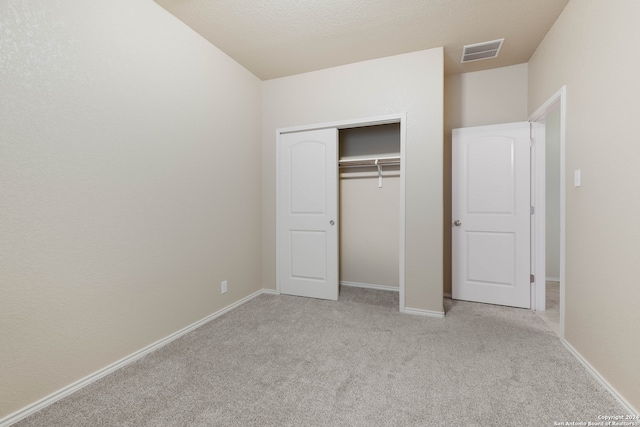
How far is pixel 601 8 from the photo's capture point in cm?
172

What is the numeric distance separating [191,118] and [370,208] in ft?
7.69

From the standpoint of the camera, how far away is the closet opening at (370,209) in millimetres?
3555

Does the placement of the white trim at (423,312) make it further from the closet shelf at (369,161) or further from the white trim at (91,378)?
the white trim at (91,378)

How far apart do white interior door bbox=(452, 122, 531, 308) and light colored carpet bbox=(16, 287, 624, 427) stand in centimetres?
51

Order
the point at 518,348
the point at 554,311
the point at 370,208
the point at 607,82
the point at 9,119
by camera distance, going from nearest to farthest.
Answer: the point at 9,119
the point at 607,82
the point at 518,348
the point at 554,311
the point at 370,208

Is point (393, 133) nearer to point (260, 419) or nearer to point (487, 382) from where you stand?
point (487, 382)

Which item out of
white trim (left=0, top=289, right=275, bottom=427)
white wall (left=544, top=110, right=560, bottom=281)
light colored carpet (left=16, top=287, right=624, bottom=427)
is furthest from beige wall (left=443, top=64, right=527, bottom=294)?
white trim (left=0, top=289, right=275, bottom=427)

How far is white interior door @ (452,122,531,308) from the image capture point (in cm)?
292

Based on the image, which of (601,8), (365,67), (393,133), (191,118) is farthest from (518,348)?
(191,118)

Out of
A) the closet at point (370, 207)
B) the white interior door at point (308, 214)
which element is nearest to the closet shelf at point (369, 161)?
the closet at point (370, 207)

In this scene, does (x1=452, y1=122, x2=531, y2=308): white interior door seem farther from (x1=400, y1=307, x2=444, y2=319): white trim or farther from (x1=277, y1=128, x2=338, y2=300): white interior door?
(x1=277, y1=128, x2=338, y2=300): white interior door

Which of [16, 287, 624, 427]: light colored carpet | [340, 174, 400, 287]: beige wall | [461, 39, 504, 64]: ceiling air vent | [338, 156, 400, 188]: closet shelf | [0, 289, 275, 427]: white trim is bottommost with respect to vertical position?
[16, 287, 624, 427]: light colored carpet

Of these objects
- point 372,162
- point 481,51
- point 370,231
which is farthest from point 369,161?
point 481,51

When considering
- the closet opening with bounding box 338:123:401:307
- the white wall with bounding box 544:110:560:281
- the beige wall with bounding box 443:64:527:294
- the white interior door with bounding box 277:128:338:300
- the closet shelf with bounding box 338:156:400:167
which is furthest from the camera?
the white wall with bounding box 544:110:560:281
